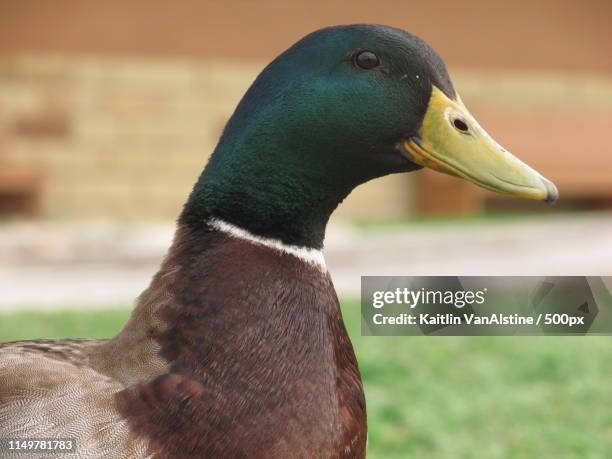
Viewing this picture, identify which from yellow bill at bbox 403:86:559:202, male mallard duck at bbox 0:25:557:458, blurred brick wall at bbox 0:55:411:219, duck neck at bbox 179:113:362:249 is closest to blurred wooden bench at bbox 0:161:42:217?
blurred brick wall at bbox 0:55:411:219

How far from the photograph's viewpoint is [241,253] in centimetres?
145

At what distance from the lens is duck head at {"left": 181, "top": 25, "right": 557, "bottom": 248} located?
1.47m

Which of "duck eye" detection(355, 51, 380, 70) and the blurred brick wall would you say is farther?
the blurred brick wall

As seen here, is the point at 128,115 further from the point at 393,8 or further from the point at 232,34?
the point at 393,8

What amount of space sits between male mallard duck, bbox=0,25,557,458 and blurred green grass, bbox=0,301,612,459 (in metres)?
1.29

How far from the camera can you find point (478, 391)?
3.23 meters

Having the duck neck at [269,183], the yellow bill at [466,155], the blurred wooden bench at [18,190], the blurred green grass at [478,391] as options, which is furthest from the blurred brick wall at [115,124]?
the yellow bill at [466,155]

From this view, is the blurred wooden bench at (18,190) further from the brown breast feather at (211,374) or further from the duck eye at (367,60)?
the duck eye at (367,60)

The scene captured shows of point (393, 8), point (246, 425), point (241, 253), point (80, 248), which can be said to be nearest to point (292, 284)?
point (241, 253)

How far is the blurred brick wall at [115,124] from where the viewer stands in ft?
25.8

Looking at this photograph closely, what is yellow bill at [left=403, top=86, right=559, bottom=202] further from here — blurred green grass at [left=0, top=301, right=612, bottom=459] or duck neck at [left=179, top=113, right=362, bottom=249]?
blurred green grass at [left=0, top=301, right=612, bottom=459]

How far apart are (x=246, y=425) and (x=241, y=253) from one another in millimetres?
254

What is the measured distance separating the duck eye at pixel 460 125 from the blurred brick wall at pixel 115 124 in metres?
6.74

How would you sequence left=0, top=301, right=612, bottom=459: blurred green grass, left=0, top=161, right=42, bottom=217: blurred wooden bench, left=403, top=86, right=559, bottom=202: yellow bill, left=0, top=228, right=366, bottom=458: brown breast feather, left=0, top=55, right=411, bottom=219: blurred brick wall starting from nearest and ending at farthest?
left=0, top=228, right=366, bottom=458: brown breast feather, left=403, top=86, right=559, bottom=202: yellow bill, left=0, top=301, right=612, bottom=459: blurred green grass, left=0, top=161, right=42, bottom=217: blurred wooden bench, left=0, top=55, right=411, bottom=219: blurred brick wall
